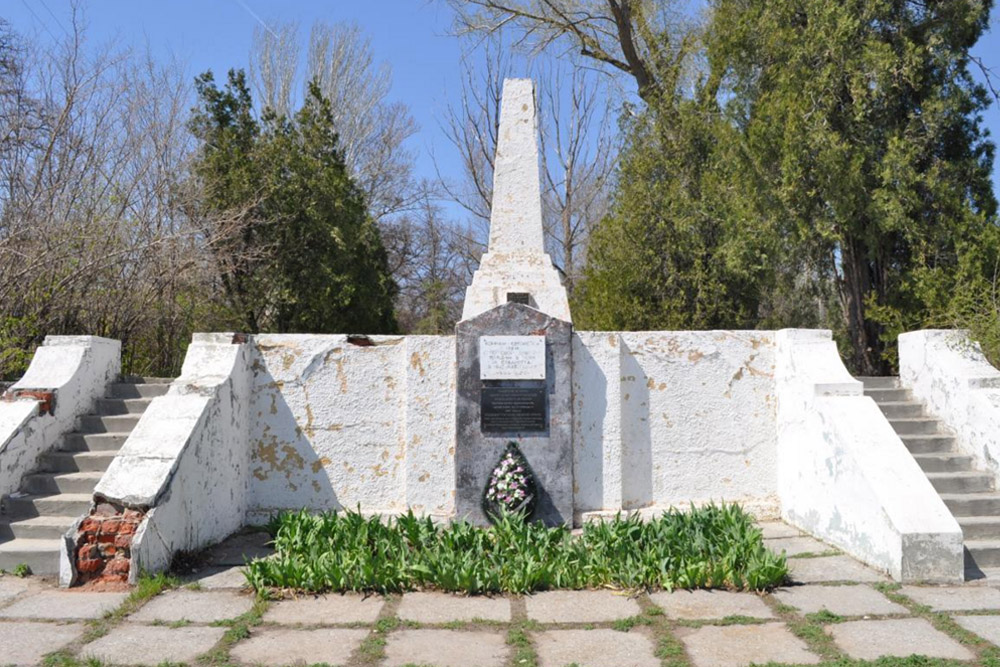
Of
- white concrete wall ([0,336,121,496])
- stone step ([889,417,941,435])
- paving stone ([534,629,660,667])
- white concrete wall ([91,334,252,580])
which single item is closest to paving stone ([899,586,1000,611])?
paving stone ([534,629,660,667])

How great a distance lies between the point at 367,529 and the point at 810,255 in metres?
7.18

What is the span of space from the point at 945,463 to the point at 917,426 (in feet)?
1.59

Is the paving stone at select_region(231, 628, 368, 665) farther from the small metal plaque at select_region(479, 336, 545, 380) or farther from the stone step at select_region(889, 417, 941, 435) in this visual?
the stone step at select_region(889, 417, 941, 435)

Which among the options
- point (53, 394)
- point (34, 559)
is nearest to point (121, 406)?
point (53, 394)

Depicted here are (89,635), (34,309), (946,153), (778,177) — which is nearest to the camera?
(89,635)

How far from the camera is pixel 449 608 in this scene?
485 cm

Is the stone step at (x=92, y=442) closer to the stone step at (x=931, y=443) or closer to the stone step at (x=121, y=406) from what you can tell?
the stone step at (x=121, y=406)

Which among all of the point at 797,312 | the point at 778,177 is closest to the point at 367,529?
the point at 778,177

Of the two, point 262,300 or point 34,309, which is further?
point 262,300

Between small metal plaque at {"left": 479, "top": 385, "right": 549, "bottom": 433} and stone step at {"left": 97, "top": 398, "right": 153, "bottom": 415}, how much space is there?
3041 mm

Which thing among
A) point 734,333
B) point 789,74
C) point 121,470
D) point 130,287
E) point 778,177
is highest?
point 789,74

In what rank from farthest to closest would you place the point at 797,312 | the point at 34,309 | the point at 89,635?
the point at 797,312 < the point at 34,309 < the point at 89,635

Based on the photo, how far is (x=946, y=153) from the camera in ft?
30.7

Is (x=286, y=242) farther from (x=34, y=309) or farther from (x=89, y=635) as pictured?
(x=89, y=635)
